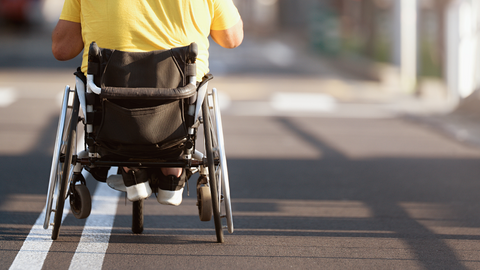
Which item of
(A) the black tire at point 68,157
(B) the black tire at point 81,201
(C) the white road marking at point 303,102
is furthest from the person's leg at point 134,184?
(C) the white road marking at point 303,102

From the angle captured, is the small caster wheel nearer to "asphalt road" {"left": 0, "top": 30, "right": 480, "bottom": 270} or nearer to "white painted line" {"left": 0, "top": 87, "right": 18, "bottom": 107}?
"asphalt road" {"left": 0, "top": 30, "right": 480, "bottom": 270}

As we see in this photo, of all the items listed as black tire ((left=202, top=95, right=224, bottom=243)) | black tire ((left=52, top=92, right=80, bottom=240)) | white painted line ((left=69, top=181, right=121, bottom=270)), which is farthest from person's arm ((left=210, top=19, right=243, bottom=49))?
white painted line ((left=69, top=181, right=121, bottom=270))

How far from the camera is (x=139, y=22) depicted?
3.59 metres

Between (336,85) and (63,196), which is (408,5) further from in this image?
(63,196)

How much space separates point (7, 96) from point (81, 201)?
8.88 meters

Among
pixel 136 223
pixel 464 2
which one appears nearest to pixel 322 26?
pixel 464 2

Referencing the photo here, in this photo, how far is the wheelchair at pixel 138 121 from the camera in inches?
139

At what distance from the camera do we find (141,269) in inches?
141

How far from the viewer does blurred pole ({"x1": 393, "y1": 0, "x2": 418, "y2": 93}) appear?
14.6m

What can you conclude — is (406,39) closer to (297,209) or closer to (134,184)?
(297,209)

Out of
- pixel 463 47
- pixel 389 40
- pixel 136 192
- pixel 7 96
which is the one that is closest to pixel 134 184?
pixel 136 192

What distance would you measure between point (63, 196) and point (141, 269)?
0.60 m

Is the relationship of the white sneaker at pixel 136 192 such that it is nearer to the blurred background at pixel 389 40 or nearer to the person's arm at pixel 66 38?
the person's arm at pixel 66 38

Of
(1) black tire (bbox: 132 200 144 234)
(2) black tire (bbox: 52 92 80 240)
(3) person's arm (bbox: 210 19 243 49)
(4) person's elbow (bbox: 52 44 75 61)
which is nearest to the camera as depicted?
(2) black tire (bbox: 52 92 80 240)
